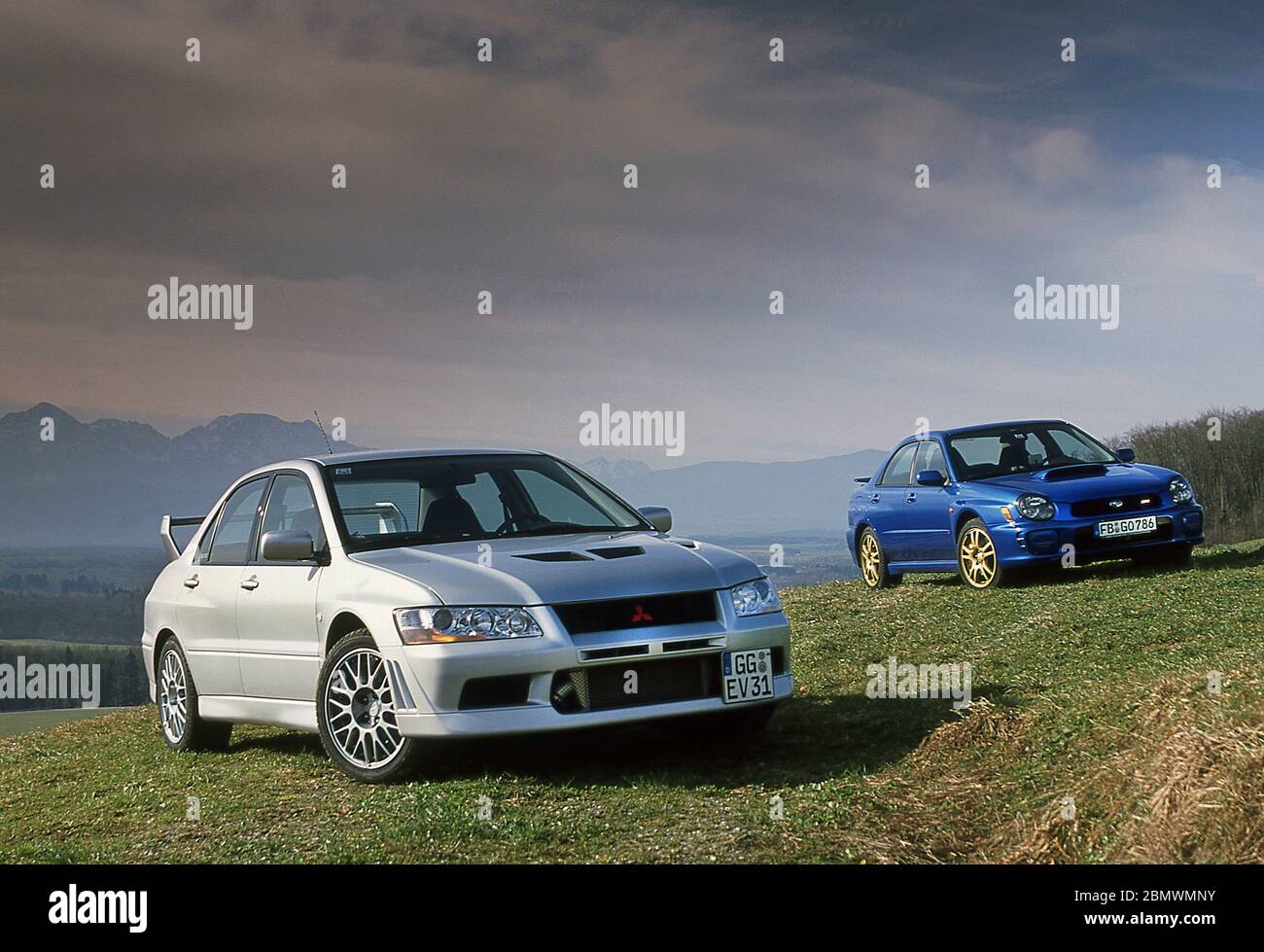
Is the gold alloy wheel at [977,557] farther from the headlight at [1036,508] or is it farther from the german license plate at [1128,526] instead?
the german license plate at [1128,526]

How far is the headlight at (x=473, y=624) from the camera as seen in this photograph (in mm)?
7020

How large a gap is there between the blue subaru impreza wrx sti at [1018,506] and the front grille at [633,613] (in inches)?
327

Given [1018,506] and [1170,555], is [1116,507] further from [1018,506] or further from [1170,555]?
[1170,555]

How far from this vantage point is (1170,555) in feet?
51.1

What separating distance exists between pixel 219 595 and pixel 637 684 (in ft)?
10.9

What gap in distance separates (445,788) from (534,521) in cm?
211

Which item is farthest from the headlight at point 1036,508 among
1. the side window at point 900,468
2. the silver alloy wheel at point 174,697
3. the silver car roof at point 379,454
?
the silver alloy wheel at point 174,697

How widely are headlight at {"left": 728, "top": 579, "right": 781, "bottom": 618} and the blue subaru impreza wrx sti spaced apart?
25.2 feet

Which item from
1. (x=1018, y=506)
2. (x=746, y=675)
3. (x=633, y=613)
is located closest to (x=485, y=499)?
(x=633, y=613)

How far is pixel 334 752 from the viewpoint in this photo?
763 centimetres

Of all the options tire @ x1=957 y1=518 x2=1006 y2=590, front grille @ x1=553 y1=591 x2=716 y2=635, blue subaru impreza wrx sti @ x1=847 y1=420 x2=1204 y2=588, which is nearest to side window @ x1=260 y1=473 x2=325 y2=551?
front grille @ x1=553 y1=591 x2=716 y2=635
